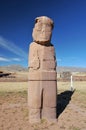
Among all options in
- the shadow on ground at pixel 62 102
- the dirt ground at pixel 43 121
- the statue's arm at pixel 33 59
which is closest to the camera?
the dirt ground at pixel 43 121

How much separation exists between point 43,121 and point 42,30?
13.8ft

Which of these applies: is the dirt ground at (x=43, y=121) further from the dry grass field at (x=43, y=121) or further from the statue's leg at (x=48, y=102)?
the statue's leg at (x=48, y=102)

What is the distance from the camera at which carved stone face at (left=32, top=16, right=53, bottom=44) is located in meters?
11.8

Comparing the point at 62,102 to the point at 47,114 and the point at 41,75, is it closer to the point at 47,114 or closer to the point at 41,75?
the point at 47,114

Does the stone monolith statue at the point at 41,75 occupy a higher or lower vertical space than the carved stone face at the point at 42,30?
lower

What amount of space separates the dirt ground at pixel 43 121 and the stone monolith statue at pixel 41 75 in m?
0.49

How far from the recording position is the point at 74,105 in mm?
14477

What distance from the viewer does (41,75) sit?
11.7m

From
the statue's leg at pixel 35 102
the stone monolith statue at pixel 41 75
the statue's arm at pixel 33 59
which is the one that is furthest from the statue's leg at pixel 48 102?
the statue's arm at pixel 33 59

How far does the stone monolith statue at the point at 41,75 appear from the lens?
1164 centimetres

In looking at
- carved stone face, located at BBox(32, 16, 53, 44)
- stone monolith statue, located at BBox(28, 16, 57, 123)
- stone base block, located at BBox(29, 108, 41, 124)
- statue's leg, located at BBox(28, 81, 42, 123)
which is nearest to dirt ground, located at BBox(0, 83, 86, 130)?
stone base block, located at BBox(29, 108, 41, 124)

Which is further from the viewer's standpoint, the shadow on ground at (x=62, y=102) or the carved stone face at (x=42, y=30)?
the shadow on ground at (x=62, y=102)

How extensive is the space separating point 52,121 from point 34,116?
2.97 ft

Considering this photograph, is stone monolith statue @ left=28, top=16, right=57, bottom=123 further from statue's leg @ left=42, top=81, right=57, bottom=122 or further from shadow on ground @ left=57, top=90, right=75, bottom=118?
shadow on ground @ left=57, top=90, right=75, bottom=118
